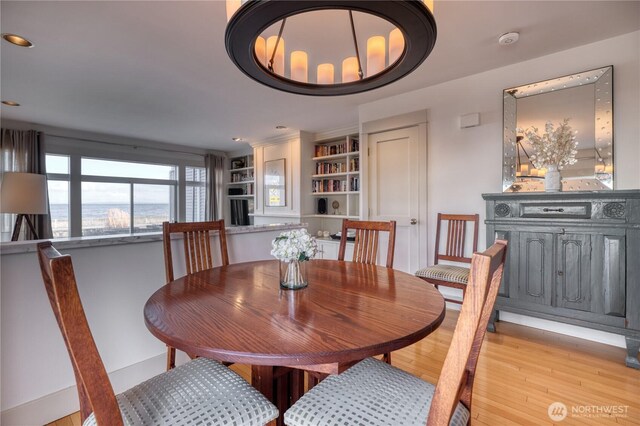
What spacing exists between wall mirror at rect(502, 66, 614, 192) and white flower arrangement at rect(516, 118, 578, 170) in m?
0.05

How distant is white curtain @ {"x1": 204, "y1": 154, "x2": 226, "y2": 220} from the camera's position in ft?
21.2

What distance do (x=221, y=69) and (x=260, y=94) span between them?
0.67 m

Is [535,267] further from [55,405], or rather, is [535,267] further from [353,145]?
[55,405]

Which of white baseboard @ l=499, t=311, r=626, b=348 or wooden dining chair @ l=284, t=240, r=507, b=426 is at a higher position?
wooden dining chair @ l=284, t=240, r=507, b=426

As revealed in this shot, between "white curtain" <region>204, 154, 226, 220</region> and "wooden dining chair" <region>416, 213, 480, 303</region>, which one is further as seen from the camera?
"white curtain" <region>204, 154, 226, 220</region>

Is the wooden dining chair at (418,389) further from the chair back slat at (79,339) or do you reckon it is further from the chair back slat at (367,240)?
the chair back slat at (367,240)

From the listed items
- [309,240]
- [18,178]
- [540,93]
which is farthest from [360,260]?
[18,178]

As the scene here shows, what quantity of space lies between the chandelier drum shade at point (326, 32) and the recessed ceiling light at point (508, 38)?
106 centimetres

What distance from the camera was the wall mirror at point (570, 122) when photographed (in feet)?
7.68

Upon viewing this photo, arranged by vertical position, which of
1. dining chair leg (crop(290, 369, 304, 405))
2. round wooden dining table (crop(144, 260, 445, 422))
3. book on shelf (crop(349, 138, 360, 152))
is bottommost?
dining chair leg (crop(290, 369, 304, 405))

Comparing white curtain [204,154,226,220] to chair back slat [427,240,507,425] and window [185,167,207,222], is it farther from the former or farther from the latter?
chair back slat [427,240,507,425]

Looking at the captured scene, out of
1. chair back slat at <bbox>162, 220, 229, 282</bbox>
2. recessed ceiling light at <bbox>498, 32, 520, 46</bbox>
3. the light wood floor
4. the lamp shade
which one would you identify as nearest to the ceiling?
recessed ceiling light at <bbox>498, 32, 520, 46</bbox>

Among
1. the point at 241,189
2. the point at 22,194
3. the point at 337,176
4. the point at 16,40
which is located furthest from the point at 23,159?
the point at 337,176

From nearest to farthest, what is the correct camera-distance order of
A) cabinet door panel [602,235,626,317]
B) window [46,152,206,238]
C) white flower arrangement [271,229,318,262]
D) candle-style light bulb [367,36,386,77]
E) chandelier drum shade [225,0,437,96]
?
chandelier drum shade [225,0,437,96]
white flower arrangement [271,229,318,262]
candle-style light bulb [367,36,386,77]
cabinet door panel [602,235,626,317]
window [46,152,206,238]
